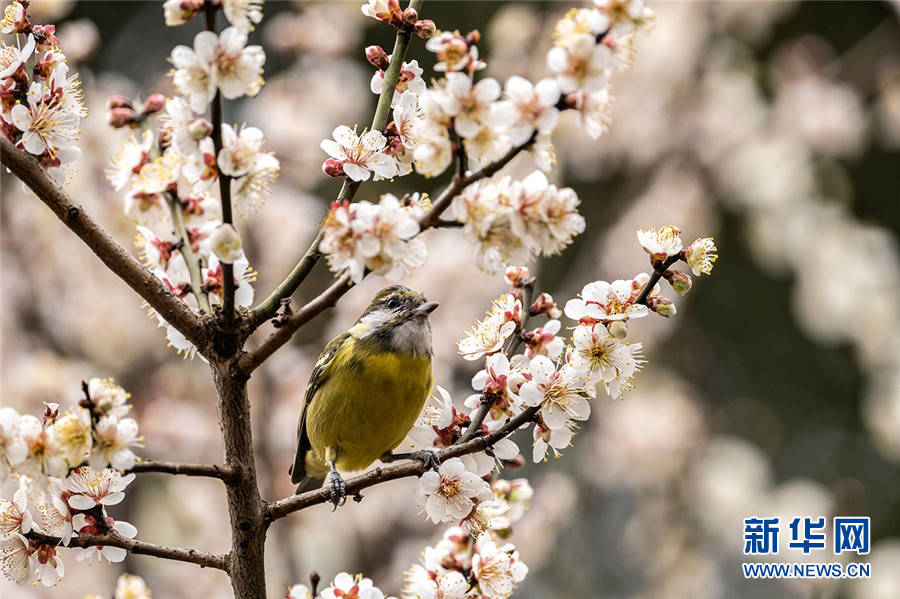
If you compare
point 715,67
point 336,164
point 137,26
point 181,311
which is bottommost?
point 181,311

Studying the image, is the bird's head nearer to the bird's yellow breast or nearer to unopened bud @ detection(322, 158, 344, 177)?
the bird's yellow breast

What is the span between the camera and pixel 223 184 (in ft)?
5.05

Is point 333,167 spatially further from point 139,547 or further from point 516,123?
point 139,547

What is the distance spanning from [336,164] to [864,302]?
5541 mm

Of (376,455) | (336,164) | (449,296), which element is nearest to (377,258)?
(336,164)

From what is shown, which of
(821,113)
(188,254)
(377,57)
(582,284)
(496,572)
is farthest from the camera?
(821,113)

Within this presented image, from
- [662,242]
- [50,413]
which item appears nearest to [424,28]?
[662,242]

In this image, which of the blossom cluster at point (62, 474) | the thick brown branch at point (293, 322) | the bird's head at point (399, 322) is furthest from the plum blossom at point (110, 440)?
the bird's head at point (399, 322)

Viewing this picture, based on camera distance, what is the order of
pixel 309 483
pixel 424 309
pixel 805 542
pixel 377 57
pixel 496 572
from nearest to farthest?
pixel 377 57
pixel 496 572
pixel 424 309
pixel 309 483
pixel 805 542

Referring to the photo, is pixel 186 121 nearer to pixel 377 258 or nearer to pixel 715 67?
pixel 377 258

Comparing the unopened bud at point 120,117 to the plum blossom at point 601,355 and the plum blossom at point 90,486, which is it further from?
the plum blossom at point 601,355

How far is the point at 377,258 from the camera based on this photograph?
1.50 metres

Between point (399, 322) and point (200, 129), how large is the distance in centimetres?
154

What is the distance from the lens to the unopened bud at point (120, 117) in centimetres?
163
